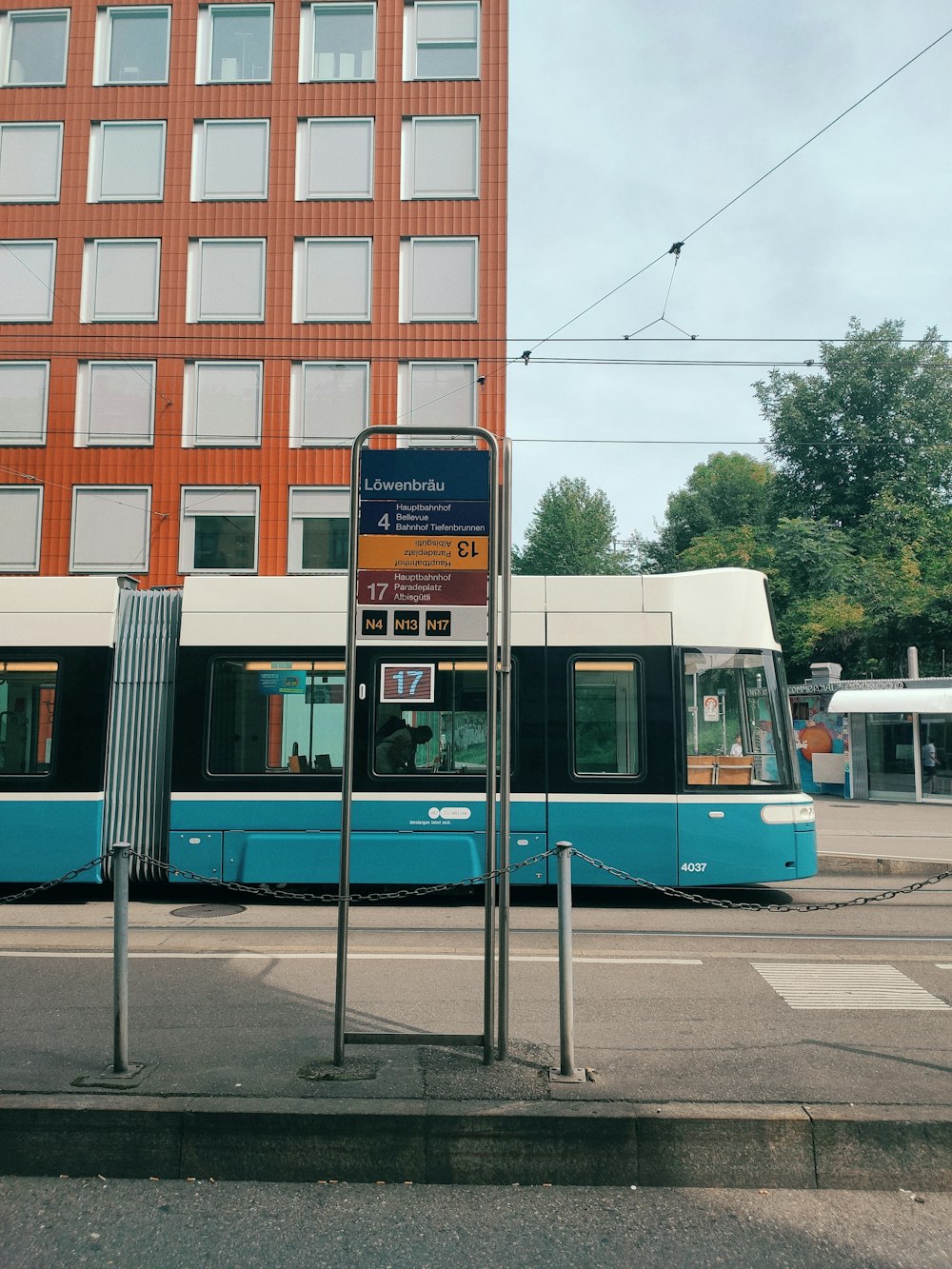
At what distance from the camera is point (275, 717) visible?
1019 cm

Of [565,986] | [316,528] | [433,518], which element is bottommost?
[565,986]

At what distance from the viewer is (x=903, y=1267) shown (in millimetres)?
3594

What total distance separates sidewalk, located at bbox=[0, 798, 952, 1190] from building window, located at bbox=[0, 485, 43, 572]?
76.0 ft

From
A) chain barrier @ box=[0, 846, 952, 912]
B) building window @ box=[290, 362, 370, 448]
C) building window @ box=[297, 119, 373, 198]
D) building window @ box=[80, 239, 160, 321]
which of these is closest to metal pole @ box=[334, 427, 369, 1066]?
chain barrier @ box=[0, 846, 952, 912]

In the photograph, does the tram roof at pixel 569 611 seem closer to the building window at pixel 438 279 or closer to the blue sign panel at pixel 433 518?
the blue sign panel at pixel 433 518

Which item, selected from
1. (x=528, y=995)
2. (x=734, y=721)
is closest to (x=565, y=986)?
(x=528, y=995)

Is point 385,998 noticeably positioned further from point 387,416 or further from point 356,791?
point 387,416

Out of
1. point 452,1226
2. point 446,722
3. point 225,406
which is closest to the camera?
point 452,1226

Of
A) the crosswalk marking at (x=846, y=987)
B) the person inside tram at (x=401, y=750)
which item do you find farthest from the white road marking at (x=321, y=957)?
the person inside tram at (x=401, y=750)

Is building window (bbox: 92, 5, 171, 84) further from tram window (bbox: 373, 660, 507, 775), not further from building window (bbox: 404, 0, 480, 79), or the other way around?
tram window (bbox: 373, 660, 507, 775)

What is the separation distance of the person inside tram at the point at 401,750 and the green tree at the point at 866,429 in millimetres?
37568

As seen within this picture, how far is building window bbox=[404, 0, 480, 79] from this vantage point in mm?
27344

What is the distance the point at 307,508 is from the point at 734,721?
18.2m

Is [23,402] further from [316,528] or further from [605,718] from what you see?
[605,718]
